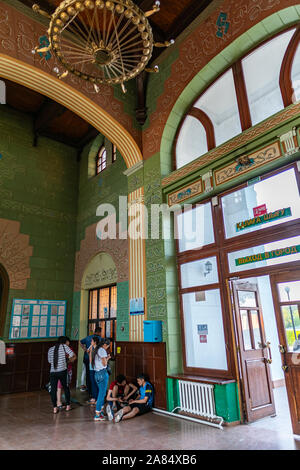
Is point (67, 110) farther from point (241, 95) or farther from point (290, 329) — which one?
point (290, 329)

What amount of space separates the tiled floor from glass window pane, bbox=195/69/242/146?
15.4 ft

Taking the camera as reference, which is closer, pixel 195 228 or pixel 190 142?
pixel 195 228

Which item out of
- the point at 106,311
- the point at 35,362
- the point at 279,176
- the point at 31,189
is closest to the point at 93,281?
the point at 106,311

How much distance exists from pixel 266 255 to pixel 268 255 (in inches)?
1.3

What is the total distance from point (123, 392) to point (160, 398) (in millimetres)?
808

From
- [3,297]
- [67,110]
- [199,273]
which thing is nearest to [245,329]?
[199,273]

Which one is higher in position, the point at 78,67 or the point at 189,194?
the point at 78,67

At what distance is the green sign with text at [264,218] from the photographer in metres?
4.59

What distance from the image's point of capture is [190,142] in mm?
6648

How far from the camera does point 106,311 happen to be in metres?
8.34

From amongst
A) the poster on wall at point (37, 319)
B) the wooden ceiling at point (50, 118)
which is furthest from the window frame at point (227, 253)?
the wooden ceiling at point (50, 118)

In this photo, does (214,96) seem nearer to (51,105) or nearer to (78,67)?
(78,67)

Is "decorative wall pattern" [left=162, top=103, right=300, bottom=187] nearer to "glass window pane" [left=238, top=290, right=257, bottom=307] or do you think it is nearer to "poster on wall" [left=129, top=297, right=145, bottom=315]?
"glass window pane" [left=238, top=290, right=257, bottom=307]

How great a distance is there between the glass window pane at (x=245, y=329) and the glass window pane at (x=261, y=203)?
4.42 ft
